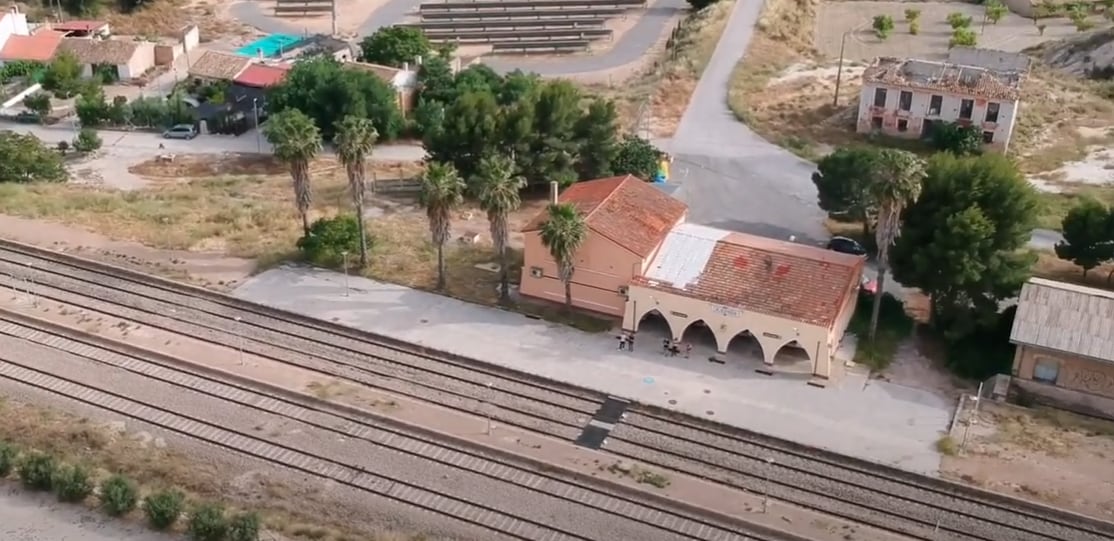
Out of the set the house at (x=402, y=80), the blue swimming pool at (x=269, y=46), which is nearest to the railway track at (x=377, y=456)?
the house at (x=402, y=80)

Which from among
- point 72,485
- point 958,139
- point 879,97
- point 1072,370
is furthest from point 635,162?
point 72,485

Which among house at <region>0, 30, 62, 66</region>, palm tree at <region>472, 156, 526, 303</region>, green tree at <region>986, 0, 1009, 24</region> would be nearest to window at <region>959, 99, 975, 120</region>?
palm tree at <region>472, 156, 526, 303</region>

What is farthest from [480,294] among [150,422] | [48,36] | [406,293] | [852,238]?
[48,36]

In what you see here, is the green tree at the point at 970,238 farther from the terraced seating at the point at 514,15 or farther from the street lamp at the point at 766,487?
the terraced seating at the point at 514,15

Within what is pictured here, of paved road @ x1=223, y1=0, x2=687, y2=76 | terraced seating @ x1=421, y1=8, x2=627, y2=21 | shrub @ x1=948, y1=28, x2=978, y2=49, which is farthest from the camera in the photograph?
terraced seating @ x1=421, y1=8, x2=627, y2=21

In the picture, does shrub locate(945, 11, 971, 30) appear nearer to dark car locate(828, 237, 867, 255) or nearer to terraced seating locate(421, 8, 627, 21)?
terraced seating locate(421, 8, 627, 21)

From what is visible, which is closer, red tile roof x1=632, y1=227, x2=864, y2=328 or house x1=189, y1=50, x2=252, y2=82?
red tile roof x1=632, y1=227, x2=864, y2=328
